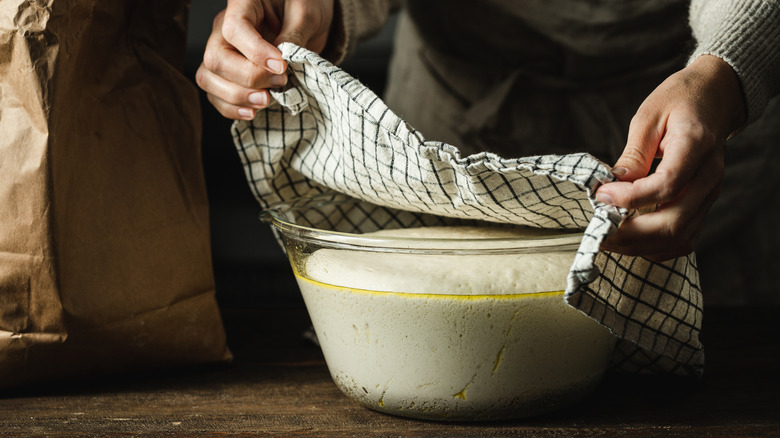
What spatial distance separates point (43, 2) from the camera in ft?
1.82

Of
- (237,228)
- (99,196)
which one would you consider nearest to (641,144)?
(99,196)

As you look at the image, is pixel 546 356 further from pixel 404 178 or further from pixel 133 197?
pixel 133 197

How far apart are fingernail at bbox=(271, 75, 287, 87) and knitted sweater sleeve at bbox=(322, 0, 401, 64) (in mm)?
155

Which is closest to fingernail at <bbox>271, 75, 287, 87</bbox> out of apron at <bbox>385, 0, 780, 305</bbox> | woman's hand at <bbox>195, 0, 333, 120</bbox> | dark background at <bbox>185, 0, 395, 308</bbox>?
woman's hand at <bbox>195, 0, 333, 120</bbox>

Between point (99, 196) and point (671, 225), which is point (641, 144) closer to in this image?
point (671, 225)

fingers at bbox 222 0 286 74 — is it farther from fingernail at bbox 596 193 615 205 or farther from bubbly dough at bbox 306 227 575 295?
fingernail at bbox 596 193 615 205

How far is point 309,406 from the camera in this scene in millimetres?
584

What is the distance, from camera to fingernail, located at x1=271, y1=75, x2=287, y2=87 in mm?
589

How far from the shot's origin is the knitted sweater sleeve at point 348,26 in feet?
2.42

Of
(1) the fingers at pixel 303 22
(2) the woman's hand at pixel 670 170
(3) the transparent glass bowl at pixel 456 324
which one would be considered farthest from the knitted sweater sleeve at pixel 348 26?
(2) the woman's hand at pixel 670 170

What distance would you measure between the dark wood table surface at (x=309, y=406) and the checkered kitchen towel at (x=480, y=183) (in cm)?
4

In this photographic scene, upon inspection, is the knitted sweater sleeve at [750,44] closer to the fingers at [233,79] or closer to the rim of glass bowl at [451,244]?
the rim of glass bowl at [451,244]

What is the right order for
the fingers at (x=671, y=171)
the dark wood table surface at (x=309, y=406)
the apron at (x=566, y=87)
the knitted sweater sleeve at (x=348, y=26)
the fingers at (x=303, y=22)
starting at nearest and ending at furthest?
the fingers at (x=671, y=171), the dark wood table surface at (x=309, y=406), the fingers at (x=303, y=22), the knitted sweater sleeve at (x=348, y=26), the apron at (x=566, y=87)

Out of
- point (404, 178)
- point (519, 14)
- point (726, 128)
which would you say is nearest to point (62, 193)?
point (404, 178)
